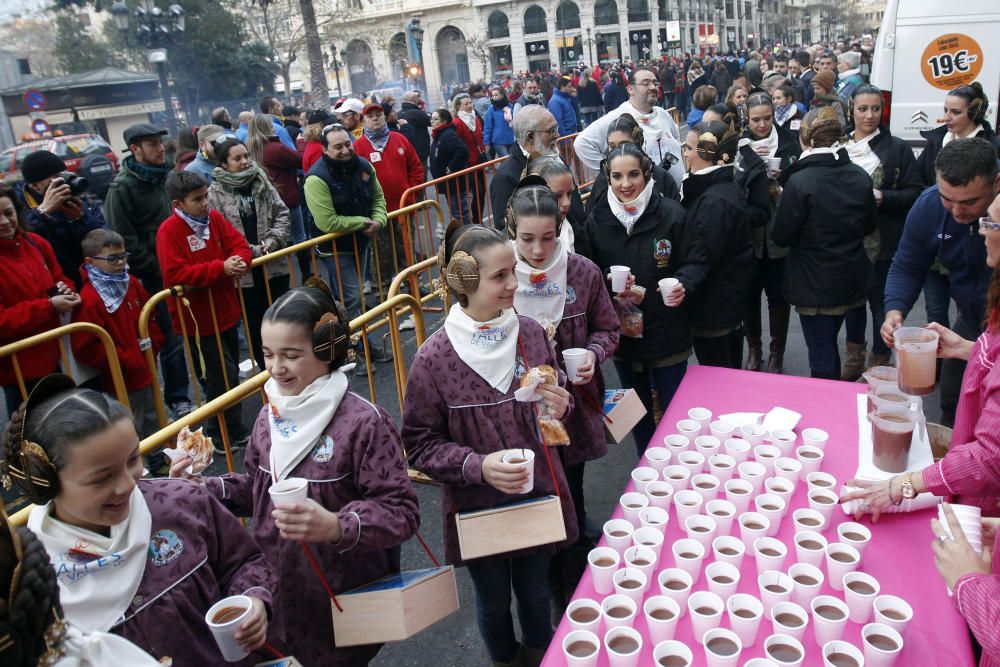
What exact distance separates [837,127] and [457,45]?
73.8 metres

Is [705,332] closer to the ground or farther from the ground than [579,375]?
closer to the ground

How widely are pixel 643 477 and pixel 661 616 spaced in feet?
2.14

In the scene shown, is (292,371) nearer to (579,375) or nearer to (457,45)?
(579,375)

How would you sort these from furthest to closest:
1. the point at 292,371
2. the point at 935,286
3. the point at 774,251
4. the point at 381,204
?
the point at 381,204, the point at 774,251, the point at 935,286, the point at 292,371

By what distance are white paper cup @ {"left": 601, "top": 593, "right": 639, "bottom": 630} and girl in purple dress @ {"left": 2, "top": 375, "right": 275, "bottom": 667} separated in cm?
96

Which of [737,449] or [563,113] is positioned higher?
[563,113]

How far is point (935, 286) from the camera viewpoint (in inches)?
195

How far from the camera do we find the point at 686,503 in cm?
244

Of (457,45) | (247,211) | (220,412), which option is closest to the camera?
(220,412)

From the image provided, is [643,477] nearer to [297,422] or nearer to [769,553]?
[769,553]

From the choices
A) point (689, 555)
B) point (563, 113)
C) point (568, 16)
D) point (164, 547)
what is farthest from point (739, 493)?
point (568, 16)

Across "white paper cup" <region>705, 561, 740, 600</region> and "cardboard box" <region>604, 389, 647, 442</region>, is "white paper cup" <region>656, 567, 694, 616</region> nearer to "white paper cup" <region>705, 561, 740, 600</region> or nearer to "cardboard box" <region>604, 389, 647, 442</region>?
"white paper cup" <region>705, 561, 740, 600</region>

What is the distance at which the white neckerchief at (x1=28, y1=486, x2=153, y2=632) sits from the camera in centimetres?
177

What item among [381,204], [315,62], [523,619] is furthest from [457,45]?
[523,619]
